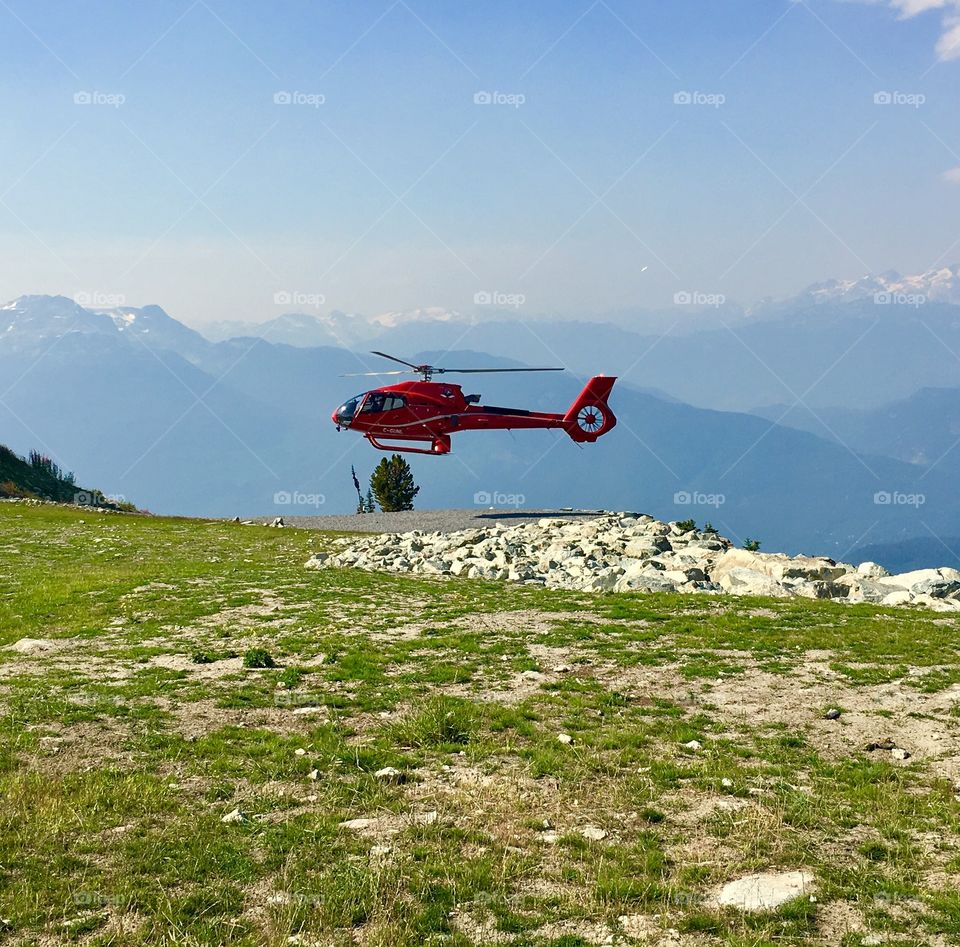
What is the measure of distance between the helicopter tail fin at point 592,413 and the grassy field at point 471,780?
136 ft

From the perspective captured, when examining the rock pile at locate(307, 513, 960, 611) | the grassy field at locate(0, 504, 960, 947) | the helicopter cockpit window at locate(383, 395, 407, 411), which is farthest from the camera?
the helicopter cockpit window at locate(383, 395, 407, 411)

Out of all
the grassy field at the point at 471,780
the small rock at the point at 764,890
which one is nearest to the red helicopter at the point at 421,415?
the grassy field at the point at 471,780

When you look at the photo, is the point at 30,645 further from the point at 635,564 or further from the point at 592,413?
the point at 592,413

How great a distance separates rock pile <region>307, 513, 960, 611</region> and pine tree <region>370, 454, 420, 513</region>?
3802 cm

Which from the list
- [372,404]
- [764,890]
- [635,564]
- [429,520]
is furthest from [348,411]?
[764,890]

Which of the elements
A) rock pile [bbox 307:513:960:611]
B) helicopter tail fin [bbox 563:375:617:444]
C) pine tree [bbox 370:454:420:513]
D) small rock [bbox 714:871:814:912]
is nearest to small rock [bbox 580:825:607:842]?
small rock [bbox 714:871:814:912]

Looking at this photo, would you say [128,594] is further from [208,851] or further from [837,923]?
[837,923]

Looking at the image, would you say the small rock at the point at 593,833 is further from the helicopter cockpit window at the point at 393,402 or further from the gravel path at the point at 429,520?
the helicopter cockpit window at the point at 393,402

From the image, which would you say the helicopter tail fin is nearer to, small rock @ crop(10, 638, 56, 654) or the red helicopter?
the red helicopter

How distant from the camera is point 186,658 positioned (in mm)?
19734

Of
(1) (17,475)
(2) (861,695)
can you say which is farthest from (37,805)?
(1) (17,475)

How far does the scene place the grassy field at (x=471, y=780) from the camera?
354 inches

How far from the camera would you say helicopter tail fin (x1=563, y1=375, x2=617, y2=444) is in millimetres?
65000

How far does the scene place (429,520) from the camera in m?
57.9
